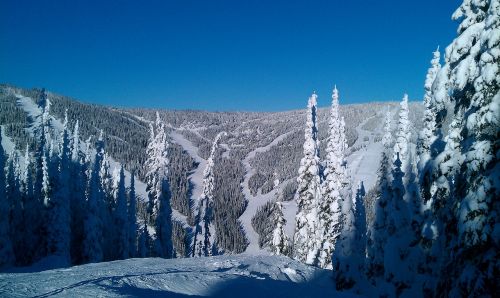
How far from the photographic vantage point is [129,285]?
1274 centimetres

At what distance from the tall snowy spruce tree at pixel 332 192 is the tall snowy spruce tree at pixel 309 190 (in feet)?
2.18

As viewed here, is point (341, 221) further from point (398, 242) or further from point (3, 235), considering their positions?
point (3, 235)

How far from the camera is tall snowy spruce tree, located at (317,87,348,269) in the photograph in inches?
1164

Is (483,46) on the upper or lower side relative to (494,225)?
upper

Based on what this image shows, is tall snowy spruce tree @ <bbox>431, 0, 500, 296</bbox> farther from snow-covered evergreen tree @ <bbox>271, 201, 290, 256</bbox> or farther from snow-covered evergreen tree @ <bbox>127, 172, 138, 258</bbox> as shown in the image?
snow-covered evergreen tree @ <bbox>127, 172, 138, 258</bbox>

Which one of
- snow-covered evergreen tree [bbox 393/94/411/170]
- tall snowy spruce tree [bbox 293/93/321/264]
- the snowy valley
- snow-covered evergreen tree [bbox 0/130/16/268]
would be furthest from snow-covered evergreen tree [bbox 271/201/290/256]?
snow-covered evergreen tree [bbox 0/130/16/268]

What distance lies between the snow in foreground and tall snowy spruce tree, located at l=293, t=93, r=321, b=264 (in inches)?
390

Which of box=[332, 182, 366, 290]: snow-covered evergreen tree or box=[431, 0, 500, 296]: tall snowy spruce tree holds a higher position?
box=[431, 0, 500, 296]: tall snowy spruce tree

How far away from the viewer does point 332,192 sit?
29.9 meters

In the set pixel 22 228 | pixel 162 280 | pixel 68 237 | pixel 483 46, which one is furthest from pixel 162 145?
pixel 483 46

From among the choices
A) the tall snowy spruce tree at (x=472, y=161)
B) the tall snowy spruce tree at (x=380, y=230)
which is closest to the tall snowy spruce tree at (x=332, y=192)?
the tall snowy spruce tree at (x=380, y=230)

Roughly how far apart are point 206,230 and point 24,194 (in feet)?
69.0

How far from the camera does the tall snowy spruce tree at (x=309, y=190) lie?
3203 cm

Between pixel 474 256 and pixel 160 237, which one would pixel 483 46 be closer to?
pixel 474 256
